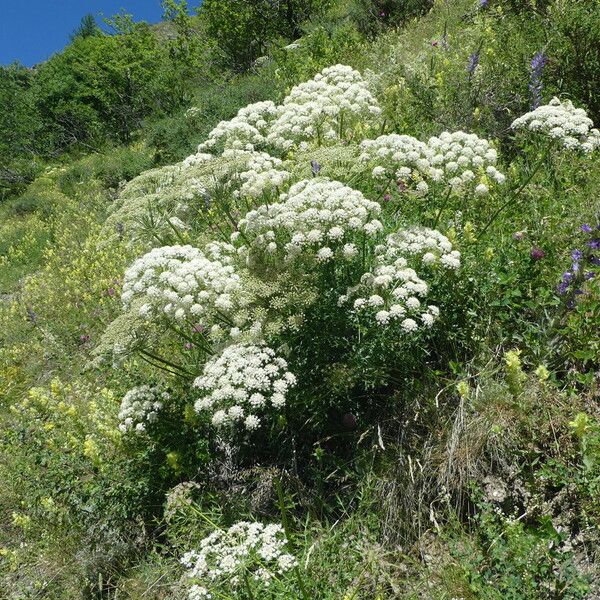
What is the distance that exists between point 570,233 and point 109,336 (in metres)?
3.21

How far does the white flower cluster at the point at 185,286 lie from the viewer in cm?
329

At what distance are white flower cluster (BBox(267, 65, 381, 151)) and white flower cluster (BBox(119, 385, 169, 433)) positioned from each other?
2.12 metres

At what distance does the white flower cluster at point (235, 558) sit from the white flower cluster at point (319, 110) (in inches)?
107

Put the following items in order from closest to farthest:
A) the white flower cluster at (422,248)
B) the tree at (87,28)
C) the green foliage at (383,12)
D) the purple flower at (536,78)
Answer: the white flower cluster at (422,248) → the purple flower at (536,78) → the green foliage at (383,12) → the tree at (87,28)

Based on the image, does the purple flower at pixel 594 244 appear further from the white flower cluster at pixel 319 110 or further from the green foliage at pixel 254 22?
the green foliage at pixel 254 22

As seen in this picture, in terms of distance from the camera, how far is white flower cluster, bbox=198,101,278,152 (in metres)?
4.50

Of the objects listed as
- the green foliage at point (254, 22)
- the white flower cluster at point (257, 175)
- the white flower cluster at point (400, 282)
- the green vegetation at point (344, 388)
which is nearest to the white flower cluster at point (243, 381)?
the green vegetation at point (344, 388)

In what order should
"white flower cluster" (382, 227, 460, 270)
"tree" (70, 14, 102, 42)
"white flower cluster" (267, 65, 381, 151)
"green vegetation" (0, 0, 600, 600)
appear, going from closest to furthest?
"green vegetation" (0, 0, 600, 600), "white flower cluster" (382, 227, 460, 270), "white flower cluster" (267, 65, 381, 151), "tree" (70, 14, 102, 42)

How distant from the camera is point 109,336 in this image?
3.47 meters

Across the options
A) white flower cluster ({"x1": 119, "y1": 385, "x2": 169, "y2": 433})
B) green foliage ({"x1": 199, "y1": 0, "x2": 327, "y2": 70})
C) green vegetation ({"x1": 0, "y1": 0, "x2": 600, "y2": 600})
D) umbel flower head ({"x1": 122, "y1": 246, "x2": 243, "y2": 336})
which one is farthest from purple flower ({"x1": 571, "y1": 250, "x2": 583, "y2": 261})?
green foliage ({"x1": 199, "y1": 0, "x2": 327, "y2": 70})

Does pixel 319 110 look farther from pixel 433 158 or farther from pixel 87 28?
pixel 87 28

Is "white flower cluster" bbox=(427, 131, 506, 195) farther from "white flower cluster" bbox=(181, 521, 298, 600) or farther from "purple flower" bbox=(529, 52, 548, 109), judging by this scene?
"white flower cluster" bbox=(181, 521, 298, 600)

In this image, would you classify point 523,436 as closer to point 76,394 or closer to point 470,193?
point 470,193

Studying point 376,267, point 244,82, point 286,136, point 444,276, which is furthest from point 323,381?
point 244,82
